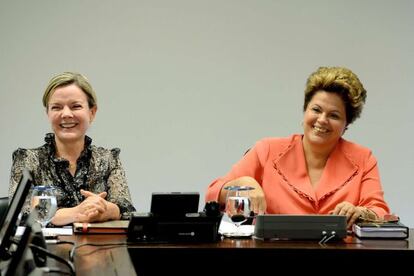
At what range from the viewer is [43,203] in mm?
2314

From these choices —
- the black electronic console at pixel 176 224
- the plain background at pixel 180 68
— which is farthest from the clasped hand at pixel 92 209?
the plain background at pixel 180 68

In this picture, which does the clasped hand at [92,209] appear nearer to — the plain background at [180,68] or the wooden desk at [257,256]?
the wooden desk at [257,256]

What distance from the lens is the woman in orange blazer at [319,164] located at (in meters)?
2.87

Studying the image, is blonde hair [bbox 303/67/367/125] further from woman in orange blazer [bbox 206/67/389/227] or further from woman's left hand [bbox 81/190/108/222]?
woman's left hand [bbox 81/190/108/222]

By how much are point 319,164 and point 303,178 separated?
124 mm

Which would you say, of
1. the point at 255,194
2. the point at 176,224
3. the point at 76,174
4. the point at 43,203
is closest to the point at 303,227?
the point at 255,194

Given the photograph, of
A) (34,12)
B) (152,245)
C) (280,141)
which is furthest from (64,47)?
(152,245)

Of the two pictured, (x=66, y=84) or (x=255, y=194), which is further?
(x=66, y=84)

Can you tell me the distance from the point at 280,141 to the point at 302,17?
148 cm

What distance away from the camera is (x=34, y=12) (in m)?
4.19

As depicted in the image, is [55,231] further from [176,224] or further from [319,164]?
[319,164]

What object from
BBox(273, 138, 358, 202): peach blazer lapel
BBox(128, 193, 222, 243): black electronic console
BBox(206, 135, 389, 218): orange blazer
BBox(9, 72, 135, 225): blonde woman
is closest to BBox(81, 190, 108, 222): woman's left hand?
BBox(9, 72, 135, 225): blonde woman

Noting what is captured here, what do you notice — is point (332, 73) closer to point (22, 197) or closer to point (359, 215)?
point (359, 215)

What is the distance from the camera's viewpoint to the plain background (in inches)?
165
